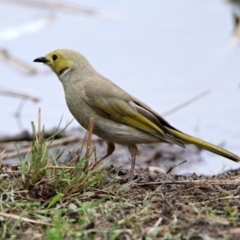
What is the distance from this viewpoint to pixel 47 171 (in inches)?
297

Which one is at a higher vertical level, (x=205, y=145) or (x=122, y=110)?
(x=122, y=110)

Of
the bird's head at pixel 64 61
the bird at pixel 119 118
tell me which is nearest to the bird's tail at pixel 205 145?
the bird at pixel 119 118

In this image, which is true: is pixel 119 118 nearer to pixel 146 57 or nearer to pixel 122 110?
pixel 122 110

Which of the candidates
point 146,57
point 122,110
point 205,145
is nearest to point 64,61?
point 122,110

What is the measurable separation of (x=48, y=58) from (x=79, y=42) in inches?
238

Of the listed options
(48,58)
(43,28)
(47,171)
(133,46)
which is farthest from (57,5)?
(47,171)

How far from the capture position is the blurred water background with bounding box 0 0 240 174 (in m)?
12.6

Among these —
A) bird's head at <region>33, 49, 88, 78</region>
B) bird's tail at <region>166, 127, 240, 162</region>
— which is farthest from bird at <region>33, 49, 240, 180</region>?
bird's head at <region>33, 49, 88, 78</region>

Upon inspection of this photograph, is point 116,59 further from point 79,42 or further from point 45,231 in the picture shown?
point 45,231

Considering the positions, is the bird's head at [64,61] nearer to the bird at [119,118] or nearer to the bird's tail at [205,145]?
the bird at [119,118]

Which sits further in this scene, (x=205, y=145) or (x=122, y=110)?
(x=122, y=110)

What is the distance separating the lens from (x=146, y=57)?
46.8 ft

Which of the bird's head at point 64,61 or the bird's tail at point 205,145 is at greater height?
the bird's head at point 64,61

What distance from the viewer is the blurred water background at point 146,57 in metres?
12.6
